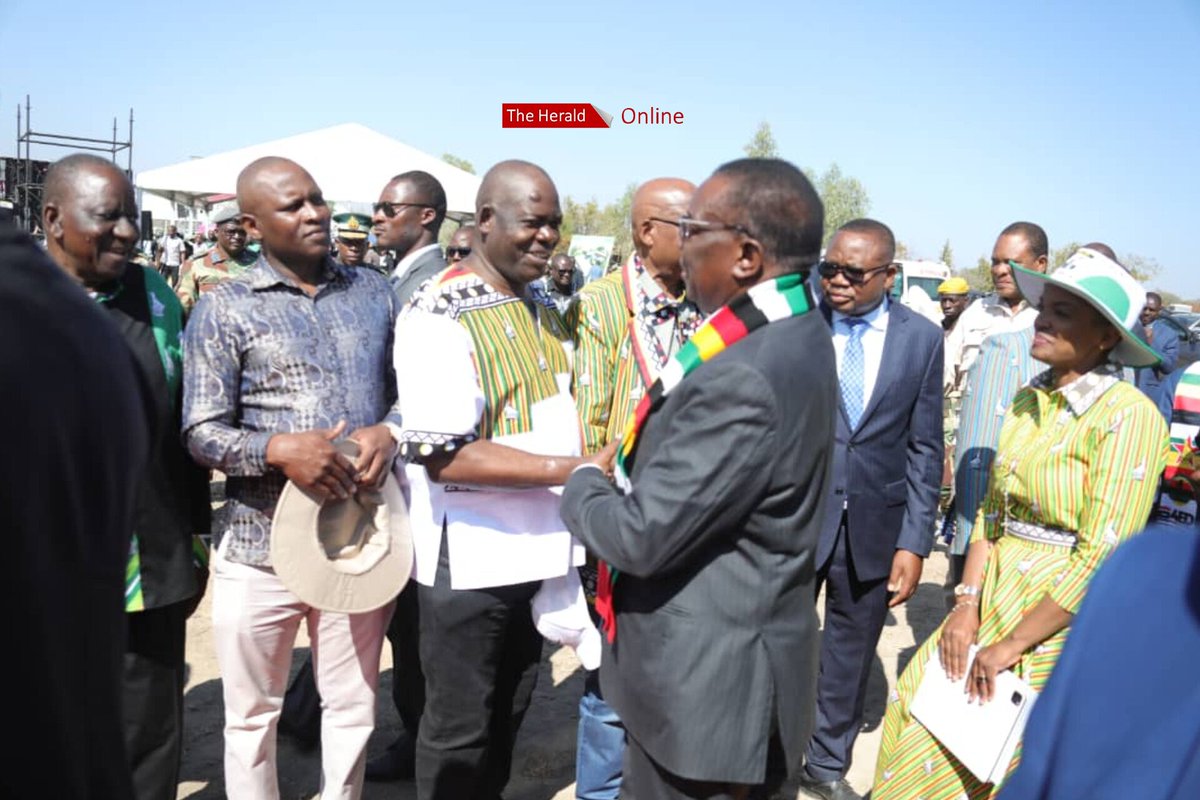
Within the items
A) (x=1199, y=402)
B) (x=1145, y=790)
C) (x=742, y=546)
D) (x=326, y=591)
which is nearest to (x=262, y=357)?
(x=326, y=591)

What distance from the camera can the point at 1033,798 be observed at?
1022 mm

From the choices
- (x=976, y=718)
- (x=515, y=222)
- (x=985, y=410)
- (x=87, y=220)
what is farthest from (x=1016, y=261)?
(x=87, y=220)

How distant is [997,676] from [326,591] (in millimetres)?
1973

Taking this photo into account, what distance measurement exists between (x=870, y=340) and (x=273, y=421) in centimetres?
236

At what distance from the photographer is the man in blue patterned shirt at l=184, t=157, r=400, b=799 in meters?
2.75

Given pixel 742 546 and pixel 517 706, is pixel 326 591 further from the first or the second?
pixel 742 546

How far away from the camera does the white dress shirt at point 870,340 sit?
12.3 feet

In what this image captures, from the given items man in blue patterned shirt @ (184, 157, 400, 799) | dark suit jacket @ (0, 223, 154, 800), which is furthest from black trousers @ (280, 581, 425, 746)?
dark suit jacket @ (0, 223, 154, 800)

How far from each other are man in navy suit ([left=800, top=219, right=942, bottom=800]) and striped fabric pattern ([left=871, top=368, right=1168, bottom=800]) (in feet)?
2.64

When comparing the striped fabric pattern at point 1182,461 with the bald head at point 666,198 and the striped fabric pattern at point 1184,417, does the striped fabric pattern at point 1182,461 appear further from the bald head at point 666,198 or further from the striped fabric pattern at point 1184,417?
the bald head at point 666,198

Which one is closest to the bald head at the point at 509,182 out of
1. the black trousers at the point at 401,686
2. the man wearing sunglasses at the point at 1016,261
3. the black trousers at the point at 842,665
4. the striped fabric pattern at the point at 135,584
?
the striped fabric pattern at the point at 135,584

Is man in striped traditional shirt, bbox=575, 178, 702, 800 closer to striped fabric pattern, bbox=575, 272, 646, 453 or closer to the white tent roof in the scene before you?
striped fabric pattern, bbox=575, 272, 646, 453

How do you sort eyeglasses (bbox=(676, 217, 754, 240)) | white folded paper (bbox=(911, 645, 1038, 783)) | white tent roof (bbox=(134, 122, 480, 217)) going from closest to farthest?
eyeglasses (bbox=(676, 217, 754, 240)), white folded paper (bbox=(911, 645, 1038, 783)), white tent roof (bbox=(134, 122, 480, 217))

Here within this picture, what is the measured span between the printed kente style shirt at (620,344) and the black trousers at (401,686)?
106 cm
